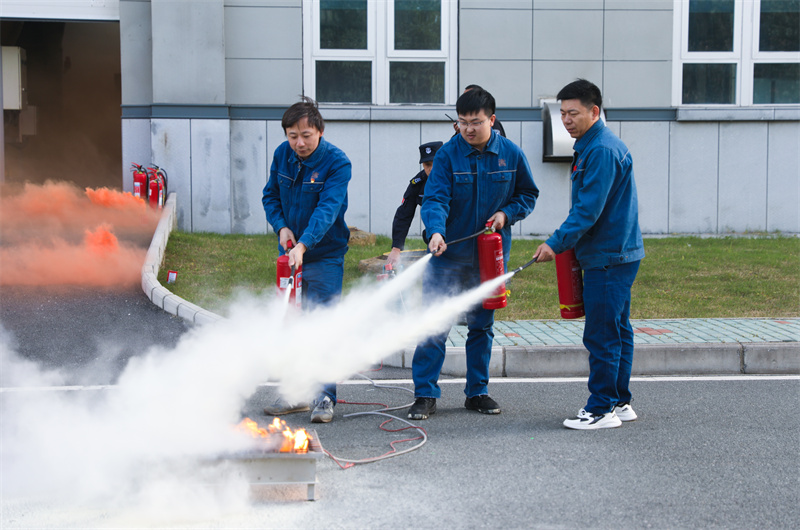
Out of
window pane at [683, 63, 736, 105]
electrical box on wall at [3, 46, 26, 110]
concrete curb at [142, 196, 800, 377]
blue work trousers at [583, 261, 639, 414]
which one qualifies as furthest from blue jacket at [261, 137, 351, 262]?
electrical box on wall at [3, 46, 26, 110]

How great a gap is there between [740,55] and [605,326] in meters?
11.2

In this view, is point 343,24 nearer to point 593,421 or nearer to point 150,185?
point 150,185

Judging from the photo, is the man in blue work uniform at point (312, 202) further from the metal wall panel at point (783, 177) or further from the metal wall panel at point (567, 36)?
the metal wall panel at point (783, 177)

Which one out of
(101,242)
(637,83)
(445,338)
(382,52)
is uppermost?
(382,52)

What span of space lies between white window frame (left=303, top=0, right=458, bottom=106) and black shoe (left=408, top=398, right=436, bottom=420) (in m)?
9.39

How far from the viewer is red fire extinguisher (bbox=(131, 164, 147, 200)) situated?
1290 centimetres

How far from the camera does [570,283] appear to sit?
5.31m

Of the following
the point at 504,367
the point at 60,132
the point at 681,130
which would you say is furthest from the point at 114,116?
the point at 504,367

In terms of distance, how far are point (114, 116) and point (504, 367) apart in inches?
828

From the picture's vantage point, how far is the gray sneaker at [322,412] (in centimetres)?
520

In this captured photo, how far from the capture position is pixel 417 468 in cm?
434

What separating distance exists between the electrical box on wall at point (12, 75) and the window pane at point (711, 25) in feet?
41.1

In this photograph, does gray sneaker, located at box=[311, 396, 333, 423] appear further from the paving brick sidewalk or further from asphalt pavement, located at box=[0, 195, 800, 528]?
the paving brick sidewalk

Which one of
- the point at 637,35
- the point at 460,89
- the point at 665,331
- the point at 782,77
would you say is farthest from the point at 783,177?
the point at 665,331
